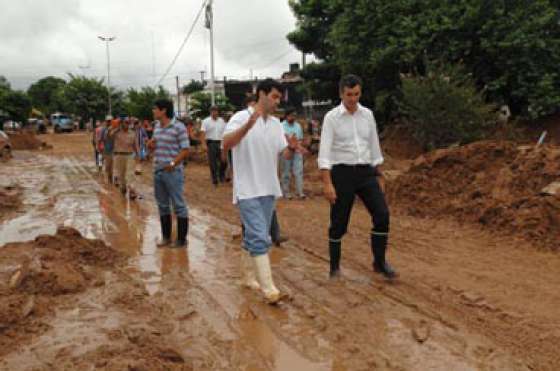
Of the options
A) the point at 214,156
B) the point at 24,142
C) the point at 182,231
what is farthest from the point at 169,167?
the point at 24,142

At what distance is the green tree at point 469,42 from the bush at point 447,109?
6.79 feet

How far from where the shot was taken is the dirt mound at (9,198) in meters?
9.43

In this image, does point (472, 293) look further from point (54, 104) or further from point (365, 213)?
point (54, 104)

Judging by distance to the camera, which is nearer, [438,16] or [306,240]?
[306,240]

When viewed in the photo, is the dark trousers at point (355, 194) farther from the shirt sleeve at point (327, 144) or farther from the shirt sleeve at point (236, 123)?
the shirt sleeve at point (236, 123)

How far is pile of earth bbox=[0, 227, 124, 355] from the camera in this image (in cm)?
388

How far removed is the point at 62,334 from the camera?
12.2 feet

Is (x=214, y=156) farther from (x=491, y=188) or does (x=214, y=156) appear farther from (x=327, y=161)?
(x=327, y=161)

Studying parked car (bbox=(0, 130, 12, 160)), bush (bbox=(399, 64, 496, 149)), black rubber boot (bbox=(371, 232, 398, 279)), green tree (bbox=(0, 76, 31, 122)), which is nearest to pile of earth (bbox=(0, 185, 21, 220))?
black rubber boot (bbox=(371, 232, 398, 279))

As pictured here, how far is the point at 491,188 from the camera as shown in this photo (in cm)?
787

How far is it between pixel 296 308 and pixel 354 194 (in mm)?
1243

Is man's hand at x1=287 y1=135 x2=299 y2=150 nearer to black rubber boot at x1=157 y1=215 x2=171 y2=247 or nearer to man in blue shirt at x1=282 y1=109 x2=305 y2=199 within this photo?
black rubber boot at x1=157 y1=215 x2=171 y2=247

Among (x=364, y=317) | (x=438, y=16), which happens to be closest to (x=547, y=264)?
(x=364, y=317)

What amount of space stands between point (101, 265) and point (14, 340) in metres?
2.02
